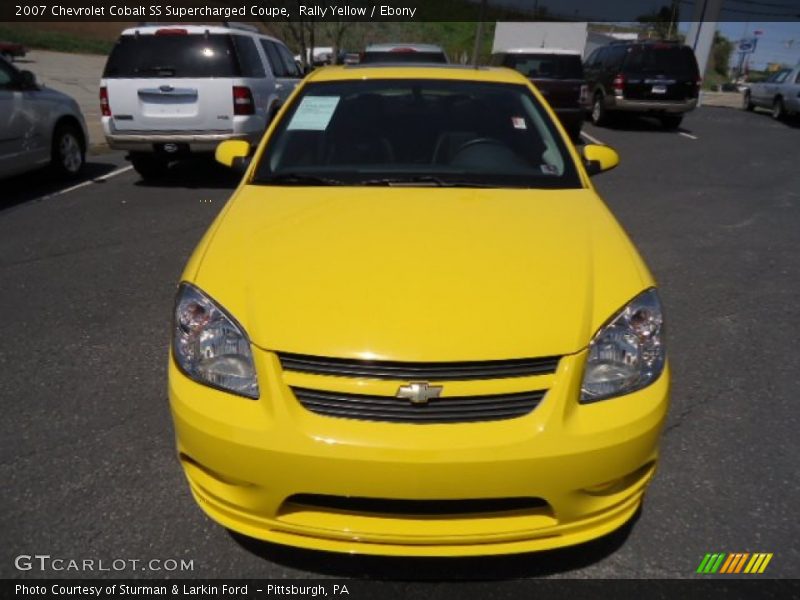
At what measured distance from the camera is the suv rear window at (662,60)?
14.3 m

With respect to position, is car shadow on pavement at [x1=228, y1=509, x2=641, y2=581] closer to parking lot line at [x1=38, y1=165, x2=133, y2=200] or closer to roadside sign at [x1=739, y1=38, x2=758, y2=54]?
parking lot line at [x1=38, y1=165, x2=133, y2=200]

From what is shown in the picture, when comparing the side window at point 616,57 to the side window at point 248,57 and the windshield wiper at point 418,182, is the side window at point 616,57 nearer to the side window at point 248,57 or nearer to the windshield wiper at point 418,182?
the side window at point 248,57

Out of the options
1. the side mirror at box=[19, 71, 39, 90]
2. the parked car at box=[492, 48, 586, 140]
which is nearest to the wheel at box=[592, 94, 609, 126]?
the parked car at box=[492, 48, 586, 140]

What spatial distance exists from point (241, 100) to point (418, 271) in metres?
6.06

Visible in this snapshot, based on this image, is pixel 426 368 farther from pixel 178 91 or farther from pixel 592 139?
pixel 592 139

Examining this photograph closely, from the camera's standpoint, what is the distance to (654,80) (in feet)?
46.5

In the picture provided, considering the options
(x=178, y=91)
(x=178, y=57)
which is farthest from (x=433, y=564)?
(x=178, y=57)

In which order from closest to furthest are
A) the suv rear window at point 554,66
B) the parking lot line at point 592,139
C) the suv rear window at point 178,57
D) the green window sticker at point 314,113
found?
1. the green window sticker at point 314,113
2. the suv rear window at point 178,57
3. the parking lot line at point 592,139
4. the suv rear window at point 554,66

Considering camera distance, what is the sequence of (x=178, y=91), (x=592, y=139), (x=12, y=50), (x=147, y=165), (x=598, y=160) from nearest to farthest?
(x=598, y=160), (x=178, y=91), (x=147, y=165), (x=592, y=139), (x=12, y=50)

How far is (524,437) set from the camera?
1.77 metres

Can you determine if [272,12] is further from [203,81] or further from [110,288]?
[110,288]

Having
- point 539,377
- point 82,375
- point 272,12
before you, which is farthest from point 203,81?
point 272,12

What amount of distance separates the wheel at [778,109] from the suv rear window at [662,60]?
533 cm

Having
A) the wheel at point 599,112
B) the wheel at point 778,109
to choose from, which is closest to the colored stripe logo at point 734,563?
the wheel at point 599,112
